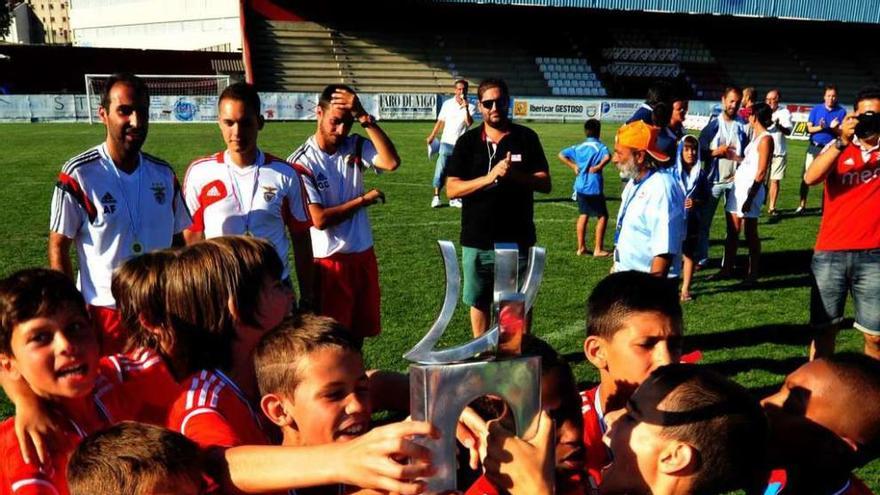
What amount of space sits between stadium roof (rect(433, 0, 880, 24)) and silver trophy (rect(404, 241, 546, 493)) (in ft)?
119

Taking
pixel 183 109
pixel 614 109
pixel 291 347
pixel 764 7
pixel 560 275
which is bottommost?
pixel 560 275

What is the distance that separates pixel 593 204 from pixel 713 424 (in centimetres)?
800

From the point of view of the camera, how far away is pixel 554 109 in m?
32.0

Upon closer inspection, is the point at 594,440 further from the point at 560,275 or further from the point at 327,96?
the point at 560,275

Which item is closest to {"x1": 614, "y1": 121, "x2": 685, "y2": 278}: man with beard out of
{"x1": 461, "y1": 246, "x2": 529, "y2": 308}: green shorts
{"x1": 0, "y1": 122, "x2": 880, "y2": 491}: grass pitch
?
{"x1": 461, "y1": 246, "x2": 529, "y2": 308}: green shorts

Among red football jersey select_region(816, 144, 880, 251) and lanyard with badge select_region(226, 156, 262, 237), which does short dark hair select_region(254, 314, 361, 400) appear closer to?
lanyard with badge select_region(226, 156, 262, 237)

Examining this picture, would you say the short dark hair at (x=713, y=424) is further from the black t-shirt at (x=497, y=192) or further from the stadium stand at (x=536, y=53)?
the stadium stand at (x=536, y=53)

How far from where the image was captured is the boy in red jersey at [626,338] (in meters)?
2.58

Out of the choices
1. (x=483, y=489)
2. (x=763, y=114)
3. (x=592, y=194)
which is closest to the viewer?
(x=483, y=489)

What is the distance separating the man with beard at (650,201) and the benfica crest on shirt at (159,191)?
2.92 metres

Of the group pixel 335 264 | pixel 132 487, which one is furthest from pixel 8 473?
pixel 335 264

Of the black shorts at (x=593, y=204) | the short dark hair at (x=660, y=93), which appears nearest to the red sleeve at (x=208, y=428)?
the short dark hair at (x=660, y=93)

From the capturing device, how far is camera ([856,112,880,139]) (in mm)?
4594

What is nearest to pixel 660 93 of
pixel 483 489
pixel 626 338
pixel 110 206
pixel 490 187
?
pixel 490 187
